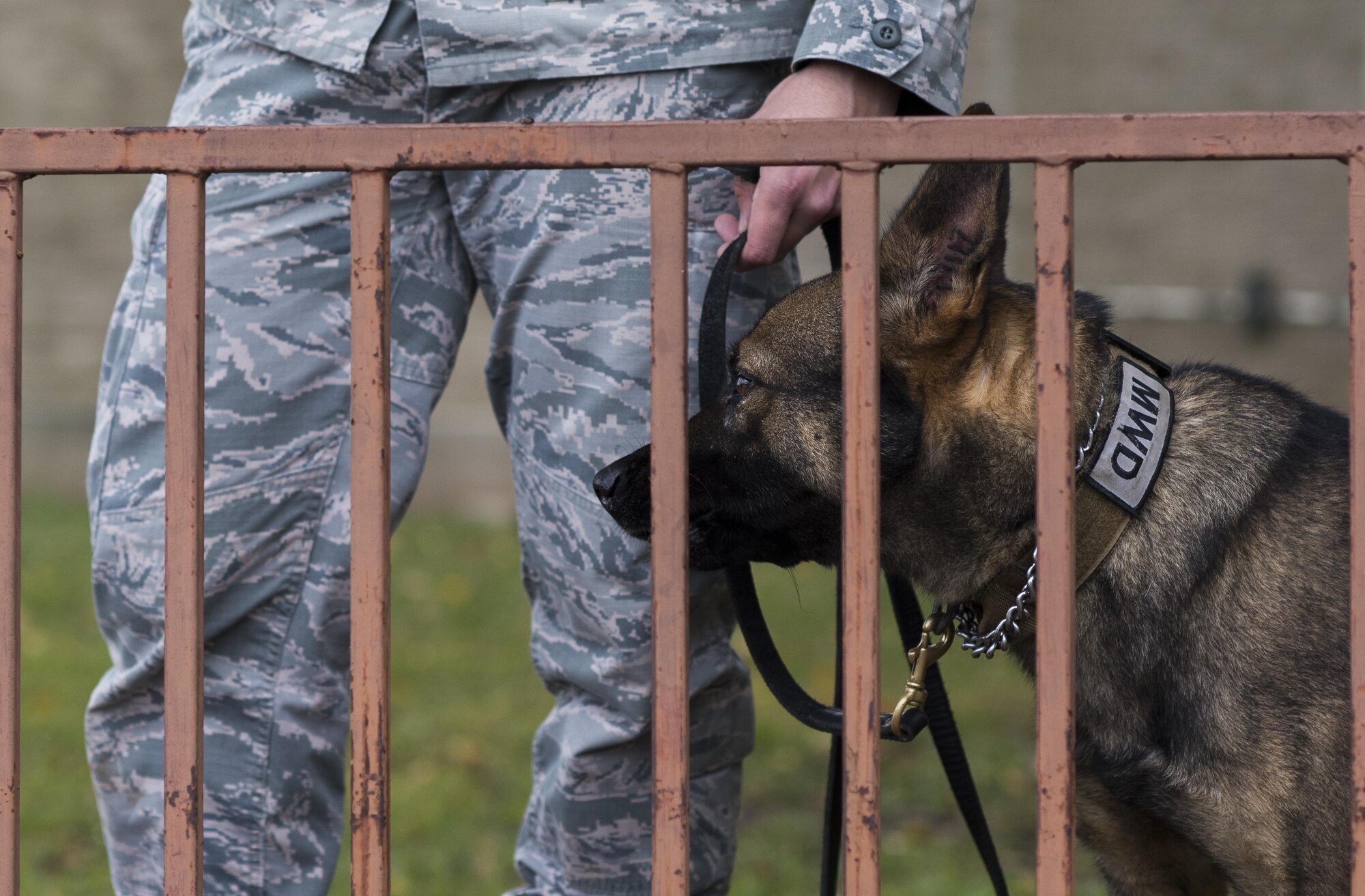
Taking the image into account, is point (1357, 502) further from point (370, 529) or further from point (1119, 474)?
point (370, 529)

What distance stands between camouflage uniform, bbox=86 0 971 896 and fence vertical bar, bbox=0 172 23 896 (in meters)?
0.44

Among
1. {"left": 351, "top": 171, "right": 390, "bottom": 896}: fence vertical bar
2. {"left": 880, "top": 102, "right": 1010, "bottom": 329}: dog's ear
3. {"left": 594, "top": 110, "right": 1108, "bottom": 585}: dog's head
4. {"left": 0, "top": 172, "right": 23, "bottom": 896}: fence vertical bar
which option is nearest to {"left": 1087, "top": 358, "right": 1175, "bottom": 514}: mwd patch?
{"left": 594, "top": 110, "right": 1108, "bottom": 585}: dog's head

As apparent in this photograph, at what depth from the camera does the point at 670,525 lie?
5.36 feet

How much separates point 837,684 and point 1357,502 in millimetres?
1081

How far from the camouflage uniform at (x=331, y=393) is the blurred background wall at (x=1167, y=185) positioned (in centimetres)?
511

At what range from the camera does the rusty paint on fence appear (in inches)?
58.5

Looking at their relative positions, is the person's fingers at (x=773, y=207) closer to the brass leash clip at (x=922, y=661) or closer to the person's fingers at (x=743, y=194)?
the person's fingers at (x=743, y=194)

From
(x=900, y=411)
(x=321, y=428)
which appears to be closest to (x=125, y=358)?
(x=321, y=428)

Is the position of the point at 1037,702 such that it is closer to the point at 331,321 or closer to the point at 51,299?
the point at 331,321

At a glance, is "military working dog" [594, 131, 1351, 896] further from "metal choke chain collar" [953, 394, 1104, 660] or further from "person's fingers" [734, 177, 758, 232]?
"person's fingers" [734, 177, 758, 232]

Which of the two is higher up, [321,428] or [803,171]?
[803,171]

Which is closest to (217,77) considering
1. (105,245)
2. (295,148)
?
(295,148)

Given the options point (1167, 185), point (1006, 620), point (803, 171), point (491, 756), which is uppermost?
point (1167, 185)

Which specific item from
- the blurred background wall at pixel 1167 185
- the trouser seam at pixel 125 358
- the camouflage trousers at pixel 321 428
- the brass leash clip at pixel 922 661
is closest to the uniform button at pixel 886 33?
the camouflage trousers at pixel 321 428
